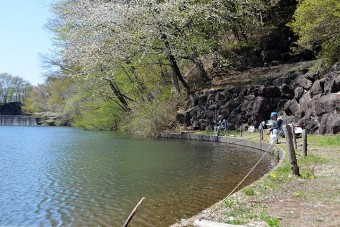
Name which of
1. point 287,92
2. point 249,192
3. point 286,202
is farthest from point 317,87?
point 286,202

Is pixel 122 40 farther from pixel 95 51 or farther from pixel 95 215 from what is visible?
pixel 95 215

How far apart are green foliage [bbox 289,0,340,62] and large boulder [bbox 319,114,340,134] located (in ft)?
15.5

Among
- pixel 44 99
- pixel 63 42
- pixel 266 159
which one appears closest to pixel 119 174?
pixel 266 159

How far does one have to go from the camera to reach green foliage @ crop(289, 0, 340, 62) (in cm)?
1941

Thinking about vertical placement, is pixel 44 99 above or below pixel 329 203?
above

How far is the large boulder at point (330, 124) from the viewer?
18000mm

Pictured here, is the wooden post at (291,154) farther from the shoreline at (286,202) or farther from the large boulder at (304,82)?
the large boulder at (304,82)

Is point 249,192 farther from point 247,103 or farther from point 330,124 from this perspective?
point 247,103

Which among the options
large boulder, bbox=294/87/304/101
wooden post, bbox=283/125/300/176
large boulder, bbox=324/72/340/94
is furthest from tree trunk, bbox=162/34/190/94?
wooden post, bbox=283/125/300/176

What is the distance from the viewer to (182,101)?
30.6 m

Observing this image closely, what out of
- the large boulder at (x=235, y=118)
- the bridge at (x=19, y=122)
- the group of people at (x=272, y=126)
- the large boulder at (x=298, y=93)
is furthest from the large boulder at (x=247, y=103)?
the bridge at (x=19, y=122)

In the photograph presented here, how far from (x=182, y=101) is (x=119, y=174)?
18.2 metres

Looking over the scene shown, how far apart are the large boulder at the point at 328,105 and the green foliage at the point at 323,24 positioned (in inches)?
139

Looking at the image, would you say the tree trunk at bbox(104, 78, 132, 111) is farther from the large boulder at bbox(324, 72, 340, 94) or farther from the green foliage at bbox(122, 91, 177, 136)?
the large boulder at bbox(324, 72, 340, 94)
